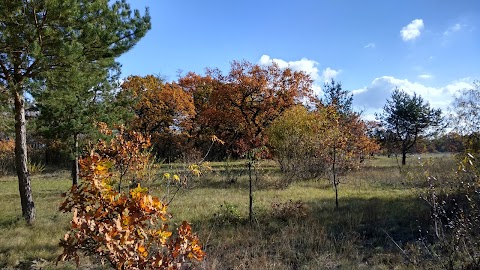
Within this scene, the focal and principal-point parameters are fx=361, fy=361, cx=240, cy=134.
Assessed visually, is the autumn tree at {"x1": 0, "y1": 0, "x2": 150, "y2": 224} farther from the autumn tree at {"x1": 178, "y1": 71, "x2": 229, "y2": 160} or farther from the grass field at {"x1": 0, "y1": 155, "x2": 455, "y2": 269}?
the autumn tree at {"x1": 178, "y1": 71, "x2": 229, "y2": 160}

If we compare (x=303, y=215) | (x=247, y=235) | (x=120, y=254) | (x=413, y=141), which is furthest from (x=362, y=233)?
(x=413, y=141)

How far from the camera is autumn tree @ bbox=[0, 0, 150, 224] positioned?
255 inches

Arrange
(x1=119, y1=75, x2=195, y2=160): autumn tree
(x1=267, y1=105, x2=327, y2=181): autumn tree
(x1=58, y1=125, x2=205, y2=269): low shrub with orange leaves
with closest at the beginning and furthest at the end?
(x1=58, y1=125, x2=205, y2=269): low shrub with orange leaves → (x1=267, y1=105, x2=327, y2=181): autumn tree → (x1=119, y1=75, x2=195, y2=160): autumn tree

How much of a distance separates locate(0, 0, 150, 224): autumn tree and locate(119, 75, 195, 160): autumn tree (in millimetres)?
23223

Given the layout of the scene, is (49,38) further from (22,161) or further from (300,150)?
(300,150)

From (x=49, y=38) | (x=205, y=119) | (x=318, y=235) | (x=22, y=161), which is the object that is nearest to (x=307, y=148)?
(x=318, y=235)

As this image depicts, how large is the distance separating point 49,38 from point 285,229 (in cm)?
589

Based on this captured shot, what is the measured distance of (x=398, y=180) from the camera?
14484mm

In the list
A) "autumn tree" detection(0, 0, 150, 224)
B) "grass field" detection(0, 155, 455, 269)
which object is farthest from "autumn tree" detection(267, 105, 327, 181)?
"autumn tree" detection(0, 0, 150, 224)

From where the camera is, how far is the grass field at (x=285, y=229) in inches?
219

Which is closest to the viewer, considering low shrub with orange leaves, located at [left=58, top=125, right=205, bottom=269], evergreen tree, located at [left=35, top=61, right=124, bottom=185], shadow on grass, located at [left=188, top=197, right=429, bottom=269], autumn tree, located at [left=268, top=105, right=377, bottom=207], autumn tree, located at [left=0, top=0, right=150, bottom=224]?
Result: low shrub with orange leaves, located at [left=58, top=125, right=205, bottom=269]

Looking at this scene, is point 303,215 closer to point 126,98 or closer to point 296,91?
point 126,98

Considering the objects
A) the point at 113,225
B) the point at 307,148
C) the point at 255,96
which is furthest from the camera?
the point at 255,96

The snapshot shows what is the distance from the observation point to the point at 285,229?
7074 millimetres
